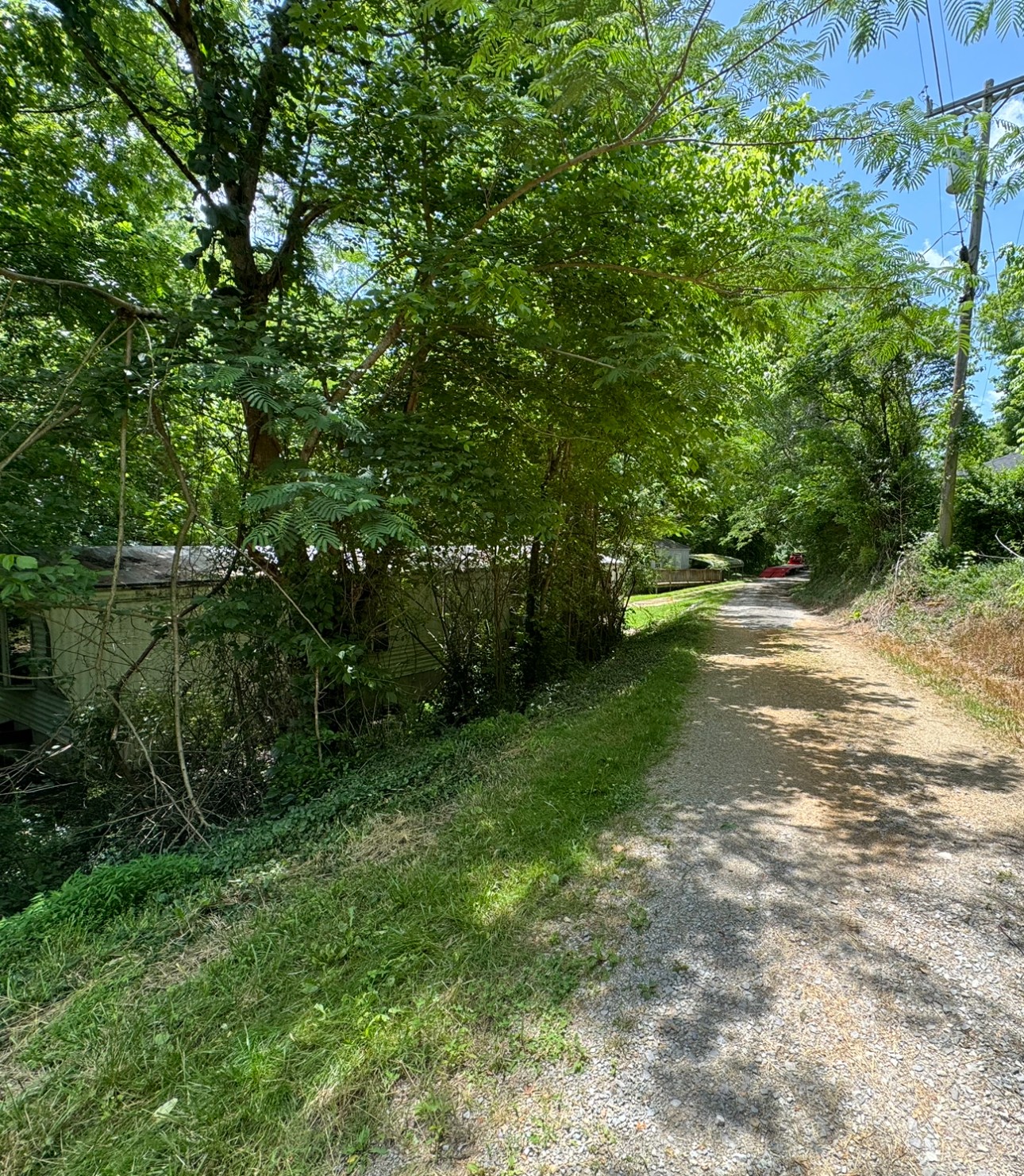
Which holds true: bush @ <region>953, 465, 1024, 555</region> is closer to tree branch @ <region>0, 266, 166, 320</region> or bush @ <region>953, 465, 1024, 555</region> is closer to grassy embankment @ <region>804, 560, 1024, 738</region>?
grassy embankment @ <region>804, 560, 1024, 738</region>

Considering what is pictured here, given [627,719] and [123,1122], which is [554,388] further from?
[123,1122]

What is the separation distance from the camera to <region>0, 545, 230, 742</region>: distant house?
5531 millimetres

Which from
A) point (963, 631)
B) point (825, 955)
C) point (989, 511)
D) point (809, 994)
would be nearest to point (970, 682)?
point (963, 631)

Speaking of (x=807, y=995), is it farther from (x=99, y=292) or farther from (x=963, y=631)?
(x=963, y=631)

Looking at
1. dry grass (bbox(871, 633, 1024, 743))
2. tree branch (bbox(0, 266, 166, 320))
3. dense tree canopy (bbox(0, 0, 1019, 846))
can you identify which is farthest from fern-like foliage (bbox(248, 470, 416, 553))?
dry grass (bbox(871, 633, 1024, 743))

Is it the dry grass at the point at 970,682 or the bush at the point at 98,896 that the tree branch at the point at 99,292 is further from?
the dry grass at the point at 970,682

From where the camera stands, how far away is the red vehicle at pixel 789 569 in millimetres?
32938

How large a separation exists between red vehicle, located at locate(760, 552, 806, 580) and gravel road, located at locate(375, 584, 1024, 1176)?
31.0 m

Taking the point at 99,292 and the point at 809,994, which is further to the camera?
the point at 99,292

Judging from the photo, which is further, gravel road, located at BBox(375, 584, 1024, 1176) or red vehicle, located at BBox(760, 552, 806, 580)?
red vehicle, located at BBox(760, 552, 806, 580)

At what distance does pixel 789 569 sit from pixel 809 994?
3469 cm

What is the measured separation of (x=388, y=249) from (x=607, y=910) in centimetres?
631

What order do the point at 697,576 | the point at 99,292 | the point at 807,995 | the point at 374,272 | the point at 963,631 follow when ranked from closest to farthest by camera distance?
1. the point at 807,995
2. the point at 99,292
3. the point at 374,272
4. the point at 963,631
5. the point at 697,576

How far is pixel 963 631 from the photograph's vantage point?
24.5ft
